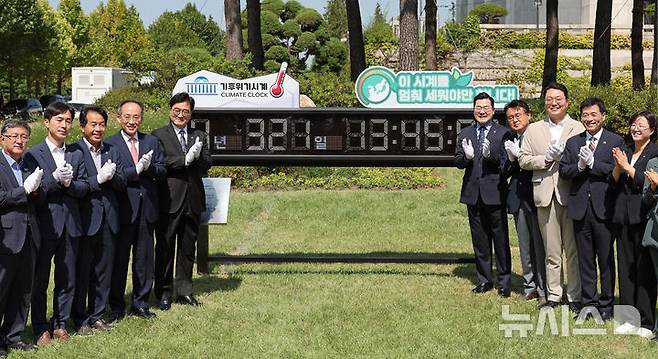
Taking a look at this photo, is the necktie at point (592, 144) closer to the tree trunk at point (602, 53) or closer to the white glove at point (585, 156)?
the white glove at point (585, 156)

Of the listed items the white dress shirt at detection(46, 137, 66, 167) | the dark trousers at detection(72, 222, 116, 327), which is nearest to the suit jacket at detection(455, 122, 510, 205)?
the dark trousers at detection(72, 222, 116, 327)

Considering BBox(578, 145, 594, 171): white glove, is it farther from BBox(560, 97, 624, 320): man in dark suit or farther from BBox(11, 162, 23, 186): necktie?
BBox(11, 162, 23, 186): necktie

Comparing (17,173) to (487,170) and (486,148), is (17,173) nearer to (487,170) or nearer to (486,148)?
(486,148)

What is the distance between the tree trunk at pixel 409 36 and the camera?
24.4 metres

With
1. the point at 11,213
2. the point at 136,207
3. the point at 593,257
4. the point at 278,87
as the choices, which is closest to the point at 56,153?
the point at 11,213

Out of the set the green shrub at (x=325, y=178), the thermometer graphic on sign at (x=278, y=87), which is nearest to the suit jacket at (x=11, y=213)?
the thermometer graphic on sign at (x=278, y=87)

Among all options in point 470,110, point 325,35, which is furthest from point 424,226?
point 325,35

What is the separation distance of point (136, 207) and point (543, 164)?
405cm

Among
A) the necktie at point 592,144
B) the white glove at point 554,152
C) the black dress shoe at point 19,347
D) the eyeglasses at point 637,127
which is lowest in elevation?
the black dress shoe at point 19,347

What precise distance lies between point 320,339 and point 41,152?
9.68ft

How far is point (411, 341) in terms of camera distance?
8.12 metres

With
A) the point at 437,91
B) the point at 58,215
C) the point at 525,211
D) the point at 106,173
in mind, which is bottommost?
the point at 525,211

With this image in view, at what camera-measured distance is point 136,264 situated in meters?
9.08

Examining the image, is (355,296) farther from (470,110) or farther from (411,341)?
(470,110)
